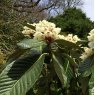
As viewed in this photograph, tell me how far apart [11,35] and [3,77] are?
977 centimetres

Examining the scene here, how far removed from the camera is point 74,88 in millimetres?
1831

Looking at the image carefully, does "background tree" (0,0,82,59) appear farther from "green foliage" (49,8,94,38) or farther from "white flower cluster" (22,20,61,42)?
"white flower cluster" (22,20,61,42)

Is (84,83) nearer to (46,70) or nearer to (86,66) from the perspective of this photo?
(86,66)

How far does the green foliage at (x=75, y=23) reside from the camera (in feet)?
33.1

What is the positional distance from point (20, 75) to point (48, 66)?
233mm

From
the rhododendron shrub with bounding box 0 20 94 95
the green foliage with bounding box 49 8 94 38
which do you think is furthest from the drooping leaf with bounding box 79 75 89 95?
the green foliage with bounding box 49 8 94 38

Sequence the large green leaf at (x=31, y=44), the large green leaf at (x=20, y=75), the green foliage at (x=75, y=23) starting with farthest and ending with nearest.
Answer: the green foliage at (x=75, y=23) → the large green leaf at (x=31, y=44) → the large green leaf at (x=20, y=75)

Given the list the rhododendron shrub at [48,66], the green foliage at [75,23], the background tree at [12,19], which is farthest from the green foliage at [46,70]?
the green foliage at [75,23]

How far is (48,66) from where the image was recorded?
1800 millimetres

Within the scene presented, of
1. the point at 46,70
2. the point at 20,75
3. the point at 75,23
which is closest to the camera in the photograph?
the point at 20,75

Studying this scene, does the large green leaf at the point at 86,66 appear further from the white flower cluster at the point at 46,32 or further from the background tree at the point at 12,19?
the background tree at the point at 12,19

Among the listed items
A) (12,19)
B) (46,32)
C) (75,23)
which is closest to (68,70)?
(46,32)

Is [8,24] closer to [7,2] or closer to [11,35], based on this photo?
[11,35]

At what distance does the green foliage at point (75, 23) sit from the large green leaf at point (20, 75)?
7801mm
